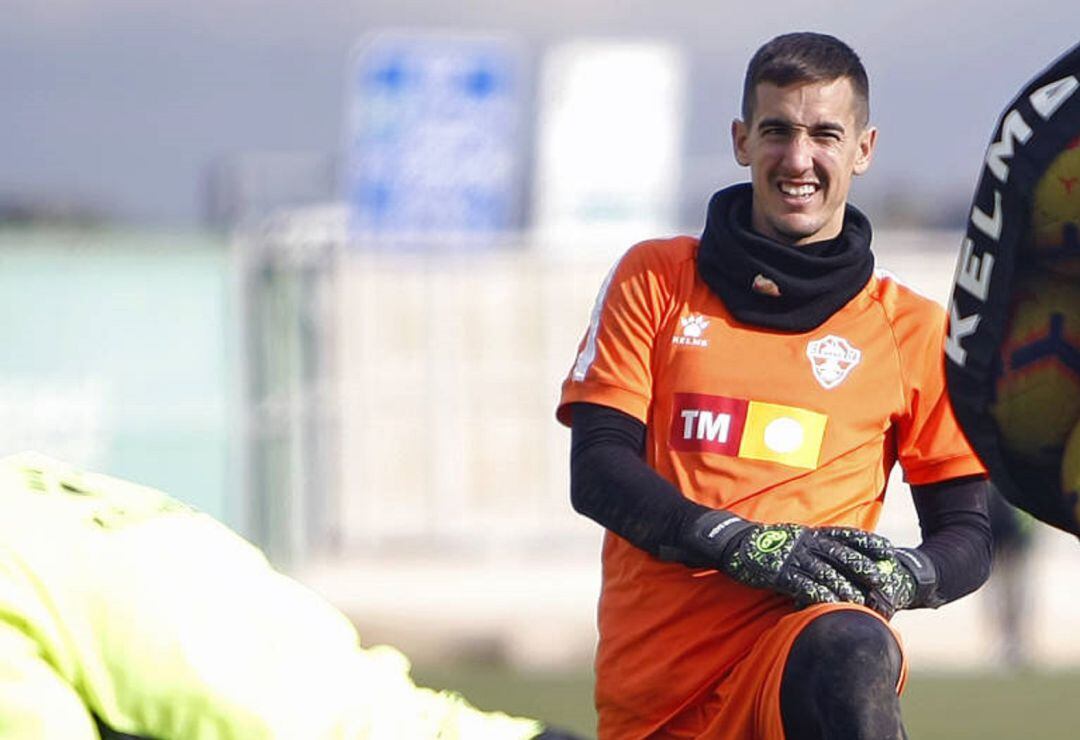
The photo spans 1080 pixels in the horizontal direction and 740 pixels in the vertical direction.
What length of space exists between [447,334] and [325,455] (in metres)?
1.77

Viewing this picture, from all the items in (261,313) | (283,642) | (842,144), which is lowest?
(261,313)

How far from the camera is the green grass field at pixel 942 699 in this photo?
33.0ft

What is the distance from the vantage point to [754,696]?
12.6 feet

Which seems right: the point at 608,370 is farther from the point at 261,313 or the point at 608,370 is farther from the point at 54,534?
the point at 261,313

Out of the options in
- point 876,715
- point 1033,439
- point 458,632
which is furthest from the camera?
point 458,632

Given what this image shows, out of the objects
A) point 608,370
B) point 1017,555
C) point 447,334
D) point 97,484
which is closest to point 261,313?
point 447,334

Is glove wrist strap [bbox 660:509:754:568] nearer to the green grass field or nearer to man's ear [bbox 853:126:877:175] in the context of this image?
man's ear [bbox 853:126:877:175]

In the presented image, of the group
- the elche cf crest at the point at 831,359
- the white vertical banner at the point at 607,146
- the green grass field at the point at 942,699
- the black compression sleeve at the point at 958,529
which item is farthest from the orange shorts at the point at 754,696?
the white vertical banner at the point at 607,146

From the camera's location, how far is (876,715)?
3.47 meters

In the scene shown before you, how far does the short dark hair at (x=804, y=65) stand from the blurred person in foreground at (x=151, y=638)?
1.53 m

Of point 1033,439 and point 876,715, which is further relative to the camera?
point 876,715

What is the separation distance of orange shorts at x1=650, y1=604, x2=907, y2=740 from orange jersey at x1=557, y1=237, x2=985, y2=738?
0.03m

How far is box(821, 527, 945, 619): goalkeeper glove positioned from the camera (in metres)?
3.80

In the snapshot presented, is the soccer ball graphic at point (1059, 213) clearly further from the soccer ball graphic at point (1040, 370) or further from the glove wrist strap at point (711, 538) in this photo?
the glove wrist strap at point (711, 538)
